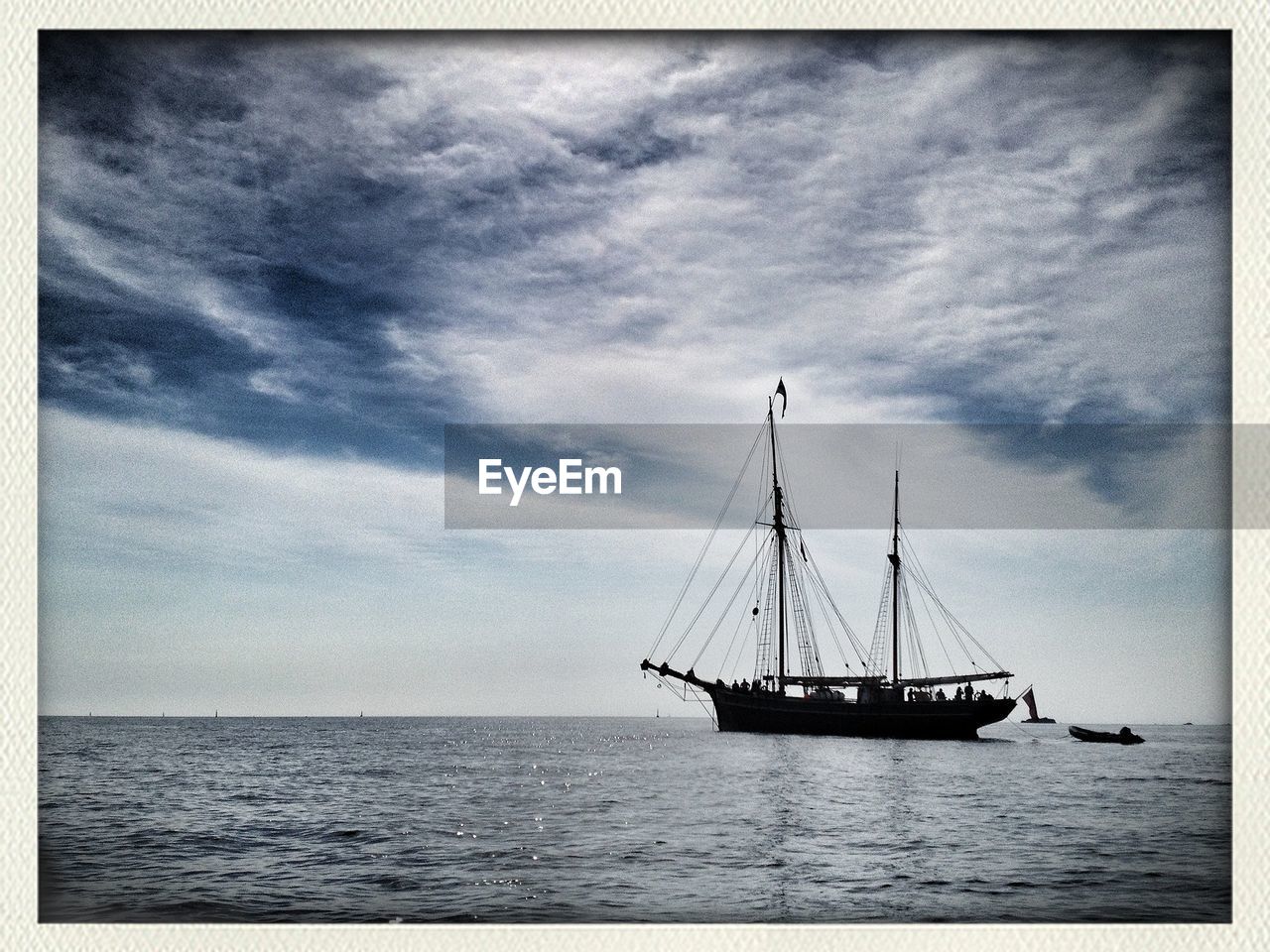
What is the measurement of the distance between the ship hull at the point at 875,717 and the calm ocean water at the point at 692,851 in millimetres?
4172

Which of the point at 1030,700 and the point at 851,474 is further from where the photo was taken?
the point at 1030,700

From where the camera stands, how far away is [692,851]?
18.4 feet

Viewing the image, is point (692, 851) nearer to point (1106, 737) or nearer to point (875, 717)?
point (875, 717)

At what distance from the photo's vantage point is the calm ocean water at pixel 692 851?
4.23m

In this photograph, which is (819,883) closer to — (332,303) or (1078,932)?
(1078,932)

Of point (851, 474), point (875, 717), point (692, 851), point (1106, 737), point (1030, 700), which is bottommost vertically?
point (1106, 737)

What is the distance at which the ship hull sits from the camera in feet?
47.3

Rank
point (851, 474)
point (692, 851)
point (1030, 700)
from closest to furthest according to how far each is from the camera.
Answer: point (851, 474)
point (692, 851)
point (1030, 700)

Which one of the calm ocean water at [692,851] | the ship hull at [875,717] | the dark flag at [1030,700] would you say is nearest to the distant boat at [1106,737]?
the ship hull at [875,717]

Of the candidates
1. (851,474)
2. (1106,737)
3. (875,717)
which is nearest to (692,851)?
(851,474)

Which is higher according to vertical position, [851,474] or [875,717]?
[851,474]

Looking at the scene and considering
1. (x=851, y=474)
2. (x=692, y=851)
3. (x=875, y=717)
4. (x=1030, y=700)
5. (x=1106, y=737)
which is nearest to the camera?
(x=851, y=474)

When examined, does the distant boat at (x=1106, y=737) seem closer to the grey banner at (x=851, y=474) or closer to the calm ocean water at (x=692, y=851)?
the calm ocean water at (x=692, y=851)

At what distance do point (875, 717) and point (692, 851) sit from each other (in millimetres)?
9482
